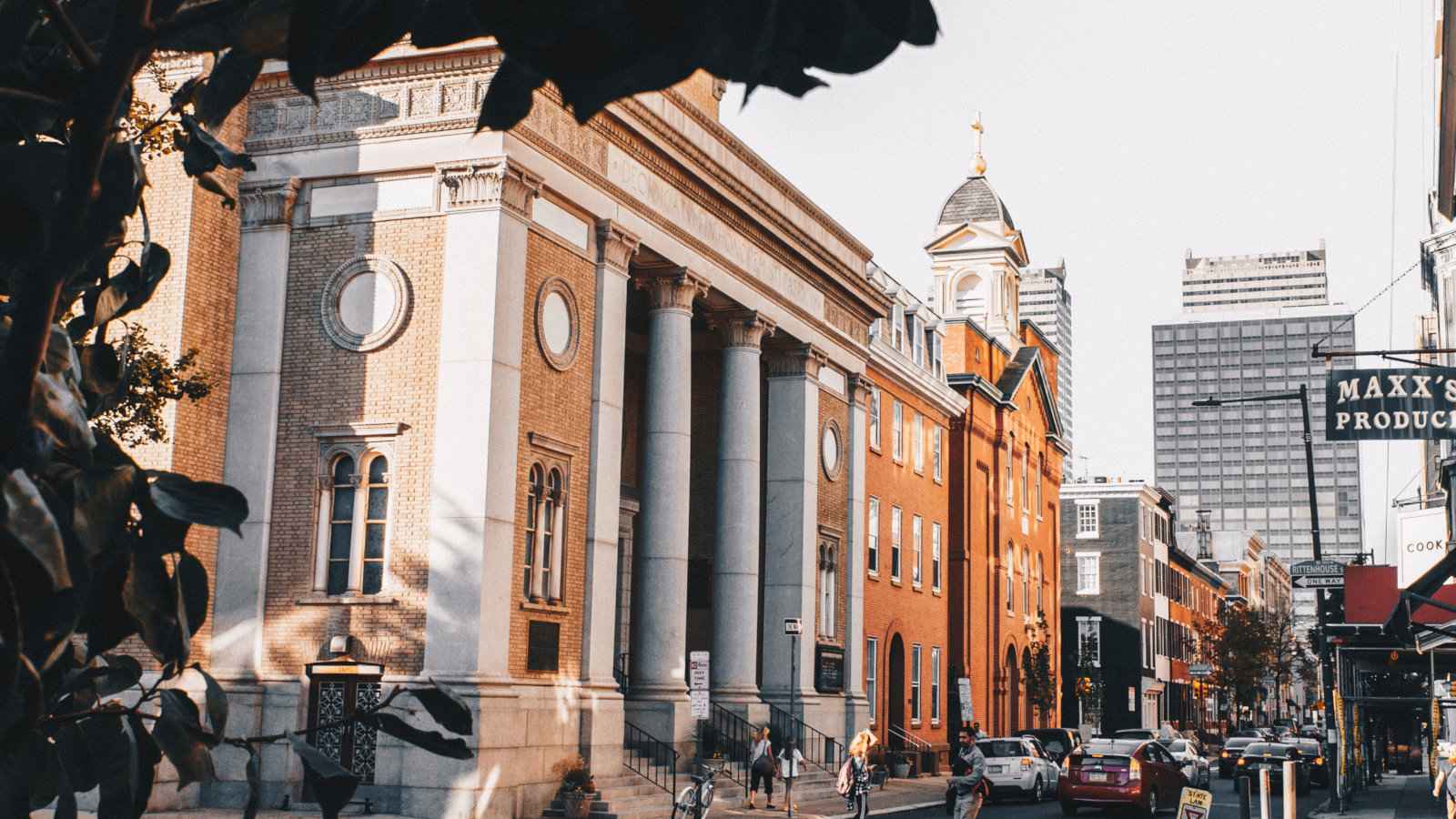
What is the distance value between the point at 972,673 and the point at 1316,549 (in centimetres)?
2166

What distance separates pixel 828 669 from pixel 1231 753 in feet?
61.4

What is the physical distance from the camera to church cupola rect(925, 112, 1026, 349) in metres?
59.9

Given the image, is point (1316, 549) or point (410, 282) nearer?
point (410, 282)

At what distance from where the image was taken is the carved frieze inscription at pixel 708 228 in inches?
1163

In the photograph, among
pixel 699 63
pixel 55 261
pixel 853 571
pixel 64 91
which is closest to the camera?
pixel 699 63

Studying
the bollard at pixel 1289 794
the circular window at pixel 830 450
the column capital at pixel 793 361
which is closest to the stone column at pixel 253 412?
the column capital at pixel 793 361

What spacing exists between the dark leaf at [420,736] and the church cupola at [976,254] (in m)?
57.1

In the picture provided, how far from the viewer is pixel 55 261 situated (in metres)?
2.47

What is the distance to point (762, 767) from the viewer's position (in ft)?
96.2

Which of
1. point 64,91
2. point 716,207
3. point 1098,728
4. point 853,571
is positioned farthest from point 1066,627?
point 64,91

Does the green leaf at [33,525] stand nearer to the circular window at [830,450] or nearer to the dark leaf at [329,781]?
the dark leaf at [329,781]

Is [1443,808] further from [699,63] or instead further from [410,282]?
[699,63]

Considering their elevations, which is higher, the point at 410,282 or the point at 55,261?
the point at 410,282

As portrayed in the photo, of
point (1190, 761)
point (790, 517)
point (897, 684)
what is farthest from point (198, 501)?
point (897, 684)
